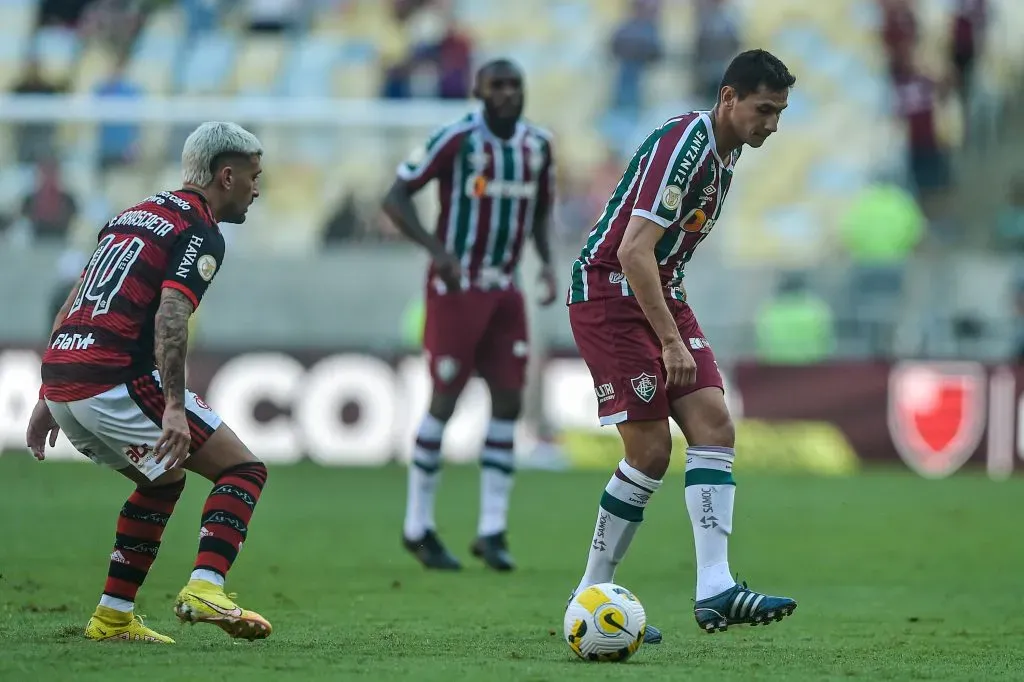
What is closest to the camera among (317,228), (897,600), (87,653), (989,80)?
(87,653)

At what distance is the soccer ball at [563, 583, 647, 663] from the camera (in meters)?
6.22

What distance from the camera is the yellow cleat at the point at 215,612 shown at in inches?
236

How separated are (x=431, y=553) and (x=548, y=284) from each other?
6.05ft

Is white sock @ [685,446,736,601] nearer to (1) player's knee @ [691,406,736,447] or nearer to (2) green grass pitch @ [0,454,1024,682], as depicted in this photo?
(1) player's knee @ [691,406,736,447]

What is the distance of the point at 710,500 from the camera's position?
6664mm

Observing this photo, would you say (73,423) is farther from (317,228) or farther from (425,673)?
(317,228)

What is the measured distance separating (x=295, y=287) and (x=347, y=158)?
69.5 inches

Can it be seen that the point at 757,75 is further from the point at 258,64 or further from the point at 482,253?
the point at 258,64

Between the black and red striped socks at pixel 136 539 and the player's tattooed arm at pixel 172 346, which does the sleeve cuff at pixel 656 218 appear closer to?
the player's tattooed arm at pixel 172 346

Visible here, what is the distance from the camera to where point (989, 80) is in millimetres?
23484

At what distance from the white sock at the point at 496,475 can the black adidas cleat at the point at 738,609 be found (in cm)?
358

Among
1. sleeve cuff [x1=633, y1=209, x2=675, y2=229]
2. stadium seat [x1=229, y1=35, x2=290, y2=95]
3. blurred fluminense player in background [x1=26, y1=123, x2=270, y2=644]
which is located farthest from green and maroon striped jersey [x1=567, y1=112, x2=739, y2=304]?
stadium seat [x1=229, y1=35, x2=290, y2=95]

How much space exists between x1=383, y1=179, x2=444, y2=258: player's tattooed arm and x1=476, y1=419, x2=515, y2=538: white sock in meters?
1.16

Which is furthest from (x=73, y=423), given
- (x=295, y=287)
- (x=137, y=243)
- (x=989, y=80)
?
(x=989, y=80)
